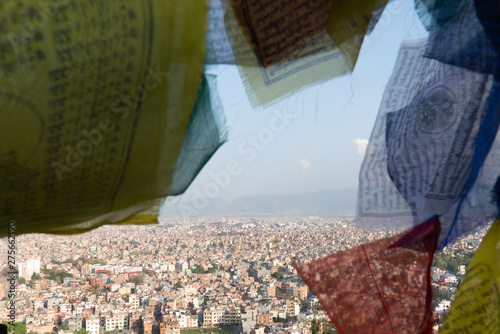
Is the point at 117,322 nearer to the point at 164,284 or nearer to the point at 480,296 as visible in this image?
the point at 164,284

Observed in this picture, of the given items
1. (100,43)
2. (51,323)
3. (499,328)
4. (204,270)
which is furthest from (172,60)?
(204,270)

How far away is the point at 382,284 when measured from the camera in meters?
0.48

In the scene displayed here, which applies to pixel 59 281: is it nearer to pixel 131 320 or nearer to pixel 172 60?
pixel 131 320

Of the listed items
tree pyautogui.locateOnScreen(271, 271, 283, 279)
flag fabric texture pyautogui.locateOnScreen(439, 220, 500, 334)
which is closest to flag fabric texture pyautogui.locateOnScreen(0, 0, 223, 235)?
flag fabric texture pyautogui.locateOnScreen(439, 220, 500, 334)

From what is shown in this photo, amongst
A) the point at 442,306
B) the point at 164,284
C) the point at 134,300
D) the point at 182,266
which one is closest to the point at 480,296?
the point at 442,306

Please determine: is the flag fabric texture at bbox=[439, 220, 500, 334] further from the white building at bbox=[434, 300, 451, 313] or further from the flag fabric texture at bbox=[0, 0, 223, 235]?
the flag fabric texture at bbox=[0, 0, 223, 235]

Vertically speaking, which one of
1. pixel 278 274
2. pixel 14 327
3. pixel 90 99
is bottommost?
pixel 278 274

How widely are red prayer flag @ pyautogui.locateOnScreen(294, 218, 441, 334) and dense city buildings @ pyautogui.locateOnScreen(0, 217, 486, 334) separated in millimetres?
3596

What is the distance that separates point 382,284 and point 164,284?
7846 millimetres

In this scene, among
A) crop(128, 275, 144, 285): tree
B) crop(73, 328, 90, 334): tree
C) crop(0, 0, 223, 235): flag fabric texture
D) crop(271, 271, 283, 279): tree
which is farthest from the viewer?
crop(128, 275, 144, 285): tree

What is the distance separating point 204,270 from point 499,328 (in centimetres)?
767

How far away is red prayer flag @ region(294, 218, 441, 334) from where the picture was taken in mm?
471

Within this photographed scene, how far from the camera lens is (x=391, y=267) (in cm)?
48

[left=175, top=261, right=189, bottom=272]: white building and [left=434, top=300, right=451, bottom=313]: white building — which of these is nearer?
[left=434, top=300, right=451, bottom=313]: white building
